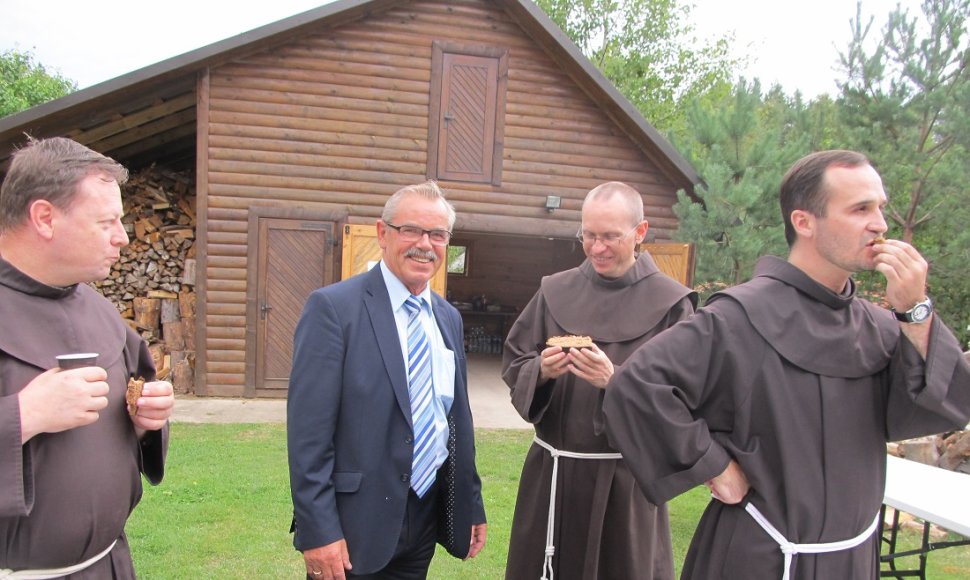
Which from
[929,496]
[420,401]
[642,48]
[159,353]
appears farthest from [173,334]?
[642,48]

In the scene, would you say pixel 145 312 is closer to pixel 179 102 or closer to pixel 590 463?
pixel 179 102

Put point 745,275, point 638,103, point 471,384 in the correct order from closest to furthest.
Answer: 1. point 745,275
2. point 471,384
3. point 638,103

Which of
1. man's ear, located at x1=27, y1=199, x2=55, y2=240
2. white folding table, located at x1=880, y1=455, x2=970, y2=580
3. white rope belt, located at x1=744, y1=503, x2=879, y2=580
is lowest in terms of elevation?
white folding table, located at x1=880, y1=455, x2=970, y2=580

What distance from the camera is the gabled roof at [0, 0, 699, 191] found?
25.4 feet

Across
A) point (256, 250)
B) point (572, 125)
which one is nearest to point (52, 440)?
point (256, 250)

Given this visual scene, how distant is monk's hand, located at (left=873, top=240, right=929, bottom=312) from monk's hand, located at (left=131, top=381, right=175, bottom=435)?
1.95 m

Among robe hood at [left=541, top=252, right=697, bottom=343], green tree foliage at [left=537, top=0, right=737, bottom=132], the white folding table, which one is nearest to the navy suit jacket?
robe hood at [left=541, top=252, right=697, bottom=343]

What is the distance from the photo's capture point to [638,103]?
82.8 ft

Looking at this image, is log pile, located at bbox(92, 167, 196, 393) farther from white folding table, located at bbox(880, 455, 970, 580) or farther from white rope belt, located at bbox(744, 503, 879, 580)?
white rope belt, located at bbox(744, 503, 879, 580)

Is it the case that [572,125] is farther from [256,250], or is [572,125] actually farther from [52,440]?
[52,440]

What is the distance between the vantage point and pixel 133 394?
1.80m

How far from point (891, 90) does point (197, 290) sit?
9.66m

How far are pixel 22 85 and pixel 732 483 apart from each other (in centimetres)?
3506

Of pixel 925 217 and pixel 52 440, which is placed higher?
pixel 925 217
